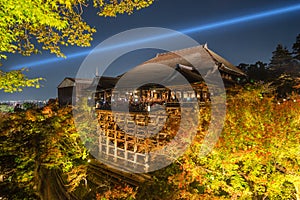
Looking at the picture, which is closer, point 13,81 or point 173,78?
point 13,81

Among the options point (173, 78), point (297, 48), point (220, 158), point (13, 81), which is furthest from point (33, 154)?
point (297, 48)

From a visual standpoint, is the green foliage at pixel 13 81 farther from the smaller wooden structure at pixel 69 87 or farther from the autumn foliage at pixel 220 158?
the smaller wooden structure at pixel 69 87

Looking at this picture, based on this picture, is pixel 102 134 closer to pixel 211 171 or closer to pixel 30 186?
pixel 30 186

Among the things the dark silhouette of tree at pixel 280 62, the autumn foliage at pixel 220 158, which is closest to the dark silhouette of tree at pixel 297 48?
the dark silhouette of tree at pixel 280 62

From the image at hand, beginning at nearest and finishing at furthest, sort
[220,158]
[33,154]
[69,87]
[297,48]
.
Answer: [220,158] < [33,154] < [297,48] < [69,87]

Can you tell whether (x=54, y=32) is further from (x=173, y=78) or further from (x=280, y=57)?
(x=280, y=57)

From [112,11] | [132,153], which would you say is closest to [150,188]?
[132,153]

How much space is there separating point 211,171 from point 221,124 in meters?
1.24

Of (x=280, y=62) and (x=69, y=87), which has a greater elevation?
(x=280, y=62)

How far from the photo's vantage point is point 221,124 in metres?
4.43

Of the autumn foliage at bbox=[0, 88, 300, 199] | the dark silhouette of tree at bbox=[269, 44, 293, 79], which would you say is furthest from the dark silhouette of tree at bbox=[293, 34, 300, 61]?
the autumn foliage at bbox=[0, 88, 300, 199]

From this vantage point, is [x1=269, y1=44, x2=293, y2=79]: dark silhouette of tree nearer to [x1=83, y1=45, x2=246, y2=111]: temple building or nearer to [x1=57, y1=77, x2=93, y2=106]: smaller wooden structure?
[x1=83, y1=45, x2=246, y2=111]: temple building

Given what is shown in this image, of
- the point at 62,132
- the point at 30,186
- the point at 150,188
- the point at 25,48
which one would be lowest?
the point at 150,188

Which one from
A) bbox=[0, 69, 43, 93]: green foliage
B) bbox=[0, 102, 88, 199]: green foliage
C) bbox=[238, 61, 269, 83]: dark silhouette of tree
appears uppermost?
bbox=[238, 61, 269, 83]: dark silhouette of tree
